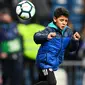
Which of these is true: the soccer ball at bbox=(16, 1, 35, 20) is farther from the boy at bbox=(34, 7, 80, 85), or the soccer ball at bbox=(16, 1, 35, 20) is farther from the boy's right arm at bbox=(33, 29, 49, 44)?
the boy's right arm at bbox=(33, 29, 49, 44)

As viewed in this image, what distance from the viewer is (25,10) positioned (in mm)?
11797

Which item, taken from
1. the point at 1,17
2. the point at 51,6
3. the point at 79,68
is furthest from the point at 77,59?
the point at 51,6

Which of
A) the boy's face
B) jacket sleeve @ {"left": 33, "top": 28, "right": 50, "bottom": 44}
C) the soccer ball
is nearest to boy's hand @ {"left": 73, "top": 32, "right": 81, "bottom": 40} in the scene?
the boy's face

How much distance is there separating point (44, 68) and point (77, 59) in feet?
14.4

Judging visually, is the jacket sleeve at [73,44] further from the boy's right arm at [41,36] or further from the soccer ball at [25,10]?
the soccer ball at [25,10]

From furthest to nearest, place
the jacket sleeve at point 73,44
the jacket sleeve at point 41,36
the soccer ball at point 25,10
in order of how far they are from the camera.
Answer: the soccer ball at point 25,10 < the jacket sleeve at point 73,44 < the jacket sleeve at point 41,36

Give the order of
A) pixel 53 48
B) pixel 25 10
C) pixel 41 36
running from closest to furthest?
pixel 41 36 < pixel 53 48 < pixel 25 10

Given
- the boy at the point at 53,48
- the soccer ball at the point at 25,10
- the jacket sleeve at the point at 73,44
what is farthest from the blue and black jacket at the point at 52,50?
the soccer ball at the point at 25,10

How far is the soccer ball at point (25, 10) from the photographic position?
11.8 metres

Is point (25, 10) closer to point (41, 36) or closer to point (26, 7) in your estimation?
point (26, 7)

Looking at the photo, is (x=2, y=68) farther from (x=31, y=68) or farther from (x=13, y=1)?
(x=13, y=1)

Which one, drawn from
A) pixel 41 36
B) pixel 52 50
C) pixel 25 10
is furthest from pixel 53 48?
pixel 25 10

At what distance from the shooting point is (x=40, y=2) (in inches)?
654

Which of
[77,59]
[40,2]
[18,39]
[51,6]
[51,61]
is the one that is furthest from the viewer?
[51,6]
